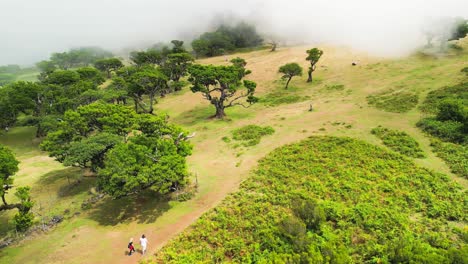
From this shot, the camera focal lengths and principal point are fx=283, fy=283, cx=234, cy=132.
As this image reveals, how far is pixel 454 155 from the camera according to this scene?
29.5 metres

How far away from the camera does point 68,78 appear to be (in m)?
66.0

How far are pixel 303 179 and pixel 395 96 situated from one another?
99.6 ft

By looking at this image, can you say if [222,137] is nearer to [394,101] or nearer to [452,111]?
[394,101]

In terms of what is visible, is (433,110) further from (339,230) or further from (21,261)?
(21,261)

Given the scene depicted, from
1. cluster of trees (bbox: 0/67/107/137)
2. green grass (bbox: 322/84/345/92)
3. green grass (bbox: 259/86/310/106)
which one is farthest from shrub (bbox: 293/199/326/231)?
cluster of trees (bbox: 0/67/107/137)

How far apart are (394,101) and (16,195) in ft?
163

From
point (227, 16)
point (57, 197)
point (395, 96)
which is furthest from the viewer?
point (227, 16)

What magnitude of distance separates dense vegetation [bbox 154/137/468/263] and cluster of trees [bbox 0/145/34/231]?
35.4ft

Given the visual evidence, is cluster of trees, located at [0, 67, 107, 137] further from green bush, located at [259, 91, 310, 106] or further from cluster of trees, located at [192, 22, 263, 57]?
cluster of trees, located at [192, 22, 263, 57]

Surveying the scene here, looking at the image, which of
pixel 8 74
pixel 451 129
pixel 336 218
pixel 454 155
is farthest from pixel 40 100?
pixel 8 74

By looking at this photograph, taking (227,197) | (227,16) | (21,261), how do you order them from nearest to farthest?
1. (21,261)
2. (227,197)
3. (227,16)

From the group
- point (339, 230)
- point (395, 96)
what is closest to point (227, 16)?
point (395, 96)

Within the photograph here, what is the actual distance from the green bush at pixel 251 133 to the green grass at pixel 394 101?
61.5ft

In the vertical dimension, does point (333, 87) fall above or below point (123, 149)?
below
